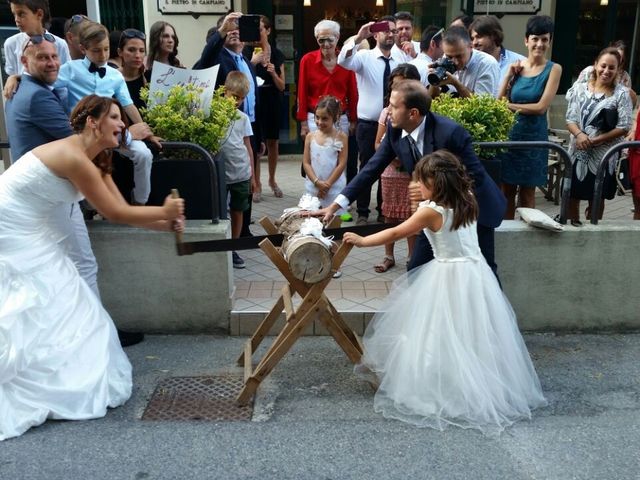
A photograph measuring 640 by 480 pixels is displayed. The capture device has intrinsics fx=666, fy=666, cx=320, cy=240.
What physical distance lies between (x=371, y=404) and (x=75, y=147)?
2.27 metres

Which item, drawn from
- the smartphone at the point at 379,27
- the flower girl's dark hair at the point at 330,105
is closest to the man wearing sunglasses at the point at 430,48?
the smartphone at the point at 379,27

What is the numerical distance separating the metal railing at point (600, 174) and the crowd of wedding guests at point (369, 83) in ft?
0.46

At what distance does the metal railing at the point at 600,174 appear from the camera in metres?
4.58

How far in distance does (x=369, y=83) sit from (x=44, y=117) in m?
3.34

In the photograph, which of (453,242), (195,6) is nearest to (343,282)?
(453,242)

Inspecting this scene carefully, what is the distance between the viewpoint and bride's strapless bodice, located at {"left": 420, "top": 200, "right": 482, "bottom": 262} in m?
3.83

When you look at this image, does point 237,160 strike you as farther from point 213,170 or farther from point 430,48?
point 430,48

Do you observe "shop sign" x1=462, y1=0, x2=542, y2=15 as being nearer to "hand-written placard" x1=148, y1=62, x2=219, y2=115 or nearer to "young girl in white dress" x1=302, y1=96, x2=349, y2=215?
"young girl in white dress" x1=302, y1=96, x2=349, y2=215

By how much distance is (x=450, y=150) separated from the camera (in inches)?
162

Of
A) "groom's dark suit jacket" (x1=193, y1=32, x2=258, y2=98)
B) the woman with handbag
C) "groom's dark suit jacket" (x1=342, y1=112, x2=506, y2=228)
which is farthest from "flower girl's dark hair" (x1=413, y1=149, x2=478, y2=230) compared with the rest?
"groom's dark suit jacket" (x1=193, y1=32, x2=258, y2=98)

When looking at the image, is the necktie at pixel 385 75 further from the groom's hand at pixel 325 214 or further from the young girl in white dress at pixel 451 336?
the young girl in white dress at pixel 451 336

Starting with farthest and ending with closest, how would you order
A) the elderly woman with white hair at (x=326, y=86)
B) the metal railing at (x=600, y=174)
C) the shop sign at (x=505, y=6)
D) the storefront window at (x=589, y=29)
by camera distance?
the storefront window at (x=589, y=29)
the shop sign at (x=505, y=6)
the elderly woman with white hair at (x=326, y=86)
the metal railing at (x=600, y=174)

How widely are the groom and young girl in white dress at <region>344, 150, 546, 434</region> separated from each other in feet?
0.84

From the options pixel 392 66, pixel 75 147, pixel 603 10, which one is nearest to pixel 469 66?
pixel 392 66
